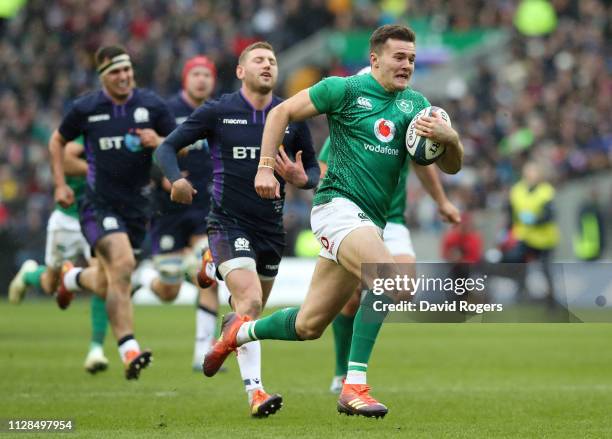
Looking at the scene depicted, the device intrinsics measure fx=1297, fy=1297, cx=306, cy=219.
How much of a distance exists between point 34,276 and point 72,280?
209 centimetres

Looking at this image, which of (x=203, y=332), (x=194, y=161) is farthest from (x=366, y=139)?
(x=194, y=161)

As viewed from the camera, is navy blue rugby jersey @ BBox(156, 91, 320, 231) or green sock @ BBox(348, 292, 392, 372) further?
navy blue rugby jersey @ BBox(156, 91, 320, 231)

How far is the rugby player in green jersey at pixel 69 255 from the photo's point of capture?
12.9 metres

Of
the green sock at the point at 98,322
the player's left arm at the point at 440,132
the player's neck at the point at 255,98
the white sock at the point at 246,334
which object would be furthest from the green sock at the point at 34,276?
the player's left arm at the point at 440,132

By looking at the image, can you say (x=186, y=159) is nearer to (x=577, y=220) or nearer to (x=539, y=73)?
(x=577, y=220)

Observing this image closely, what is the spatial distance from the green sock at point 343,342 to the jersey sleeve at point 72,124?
9.95 ft

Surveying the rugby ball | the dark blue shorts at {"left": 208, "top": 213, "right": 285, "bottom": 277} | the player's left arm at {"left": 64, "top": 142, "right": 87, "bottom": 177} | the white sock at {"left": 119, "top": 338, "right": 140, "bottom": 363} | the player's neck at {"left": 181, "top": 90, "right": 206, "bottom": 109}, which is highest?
the player's neck at {"left": 181, "top": 90, "right": 206, "bottom": 109}

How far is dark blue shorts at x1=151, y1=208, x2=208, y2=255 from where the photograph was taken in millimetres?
13430

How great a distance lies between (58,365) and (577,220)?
14.5 metres

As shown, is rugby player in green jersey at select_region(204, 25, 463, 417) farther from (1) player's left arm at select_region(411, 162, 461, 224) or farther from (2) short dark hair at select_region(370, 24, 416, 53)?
(1) player's left arm at select_region(411, 162, 461, 224)

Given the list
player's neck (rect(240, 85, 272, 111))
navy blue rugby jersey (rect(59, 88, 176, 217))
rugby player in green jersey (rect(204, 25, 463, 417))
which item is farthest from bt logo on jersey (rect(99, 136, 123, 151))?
rugby player in green jersey (rect(204, 25, 463, 417))

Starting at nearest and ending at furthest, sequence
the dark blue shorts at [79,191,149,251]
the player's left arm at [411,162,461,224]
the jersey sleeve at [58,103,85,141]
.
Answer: the player's left arm at [411,162,461,224]
the dark blue shorts at [79,191,149,251]
the jersey sleeve at [58,103,85,141]

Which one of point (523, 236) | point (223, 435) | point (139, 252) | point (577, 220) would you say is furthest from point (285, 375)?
point (577, 220)

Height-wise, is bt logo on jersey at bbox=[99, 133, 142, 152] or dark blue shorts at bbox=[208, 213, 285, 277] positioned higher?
bt logo on jersey at bbox=[99, 133, 142, 152]
